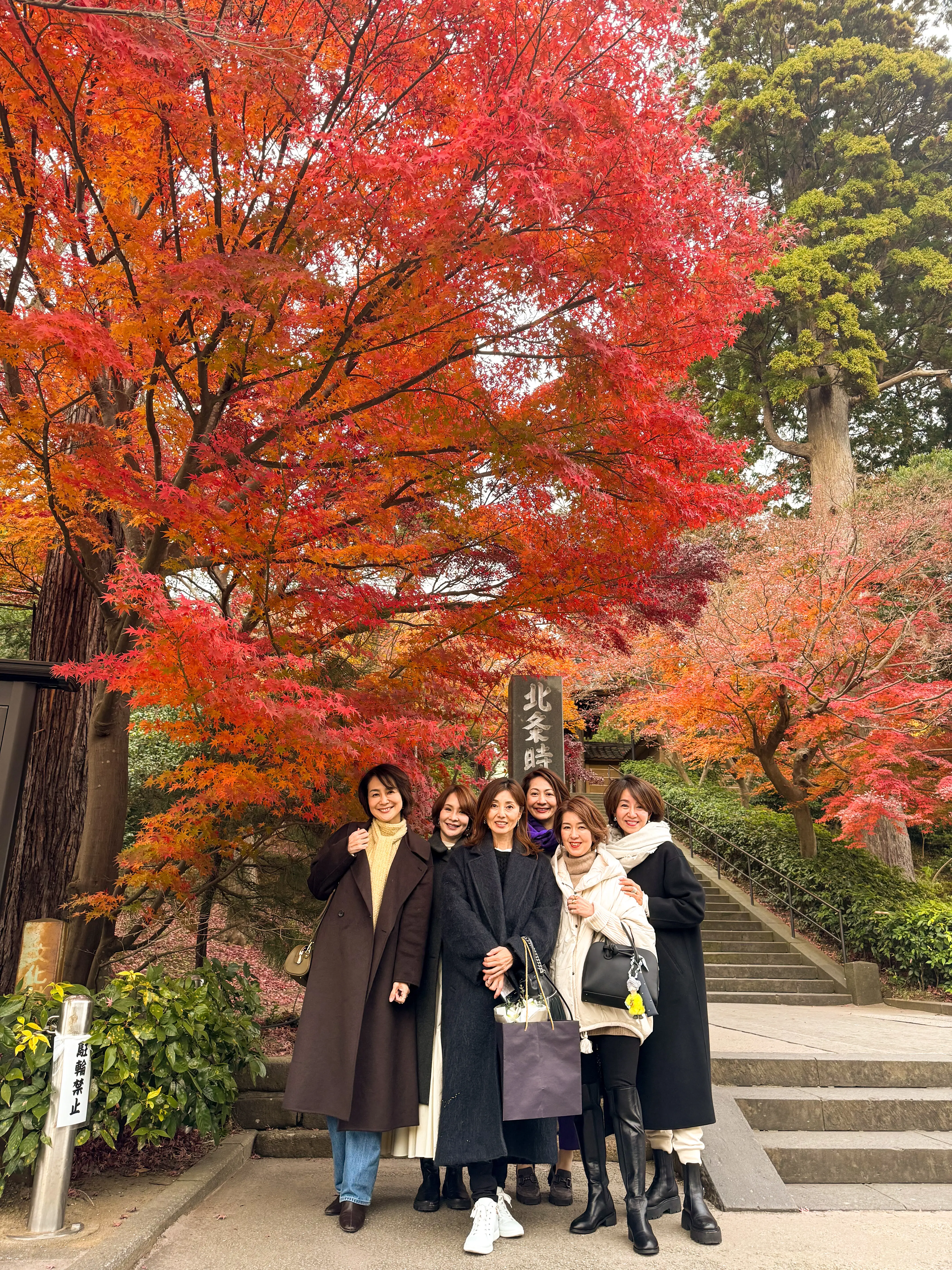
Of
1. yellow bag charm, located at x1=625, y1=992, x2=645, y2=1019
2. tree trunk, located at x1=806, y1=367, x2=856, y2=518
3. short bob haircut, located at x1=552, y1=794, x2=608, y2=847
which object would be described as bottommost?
yellow bag charm, located at x1=625, y1=992, x2=645, y2=1019

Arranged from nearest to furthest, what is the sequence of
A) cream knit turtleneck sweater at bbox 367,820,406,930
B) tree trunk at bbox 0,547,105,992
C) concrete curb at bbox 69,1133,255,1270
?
concrete curb at bbox 69,1133,255,1270
cream knit turtleneck sweater at bbox 367,820,406,930
tree trunk at bbox 0,547,105,992

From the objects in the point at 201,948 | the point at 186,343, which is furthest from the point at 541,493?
the point at 201,948

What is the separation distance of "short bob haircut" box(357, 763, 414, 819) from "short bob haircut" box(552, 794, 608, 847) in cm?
77

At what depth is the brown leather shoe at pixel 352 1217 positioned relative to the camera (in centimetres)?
357

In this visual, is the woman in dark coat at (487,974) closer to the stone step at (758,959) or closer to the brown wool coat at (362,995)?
the brown wool coat at (362,995)

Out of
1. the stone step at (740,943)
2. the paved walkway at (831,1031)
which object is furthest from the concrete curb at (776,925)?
the paved walkway at (831,1031)

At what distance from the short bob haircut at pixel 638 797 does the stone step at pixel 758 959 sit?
29.2ft

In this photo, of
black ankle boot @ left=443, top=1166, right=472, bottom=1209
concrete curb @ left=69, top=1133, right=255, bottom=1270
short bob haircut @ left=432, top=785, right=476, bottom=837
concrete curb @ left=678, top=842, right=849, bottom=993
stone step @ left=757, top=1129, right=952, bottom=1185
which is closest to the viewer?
concrete curb @ left=69, top=1133, right=255, bottom=1270

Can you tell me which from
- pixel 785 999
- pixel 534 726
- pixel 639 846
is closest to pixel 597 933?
pixel 639 846

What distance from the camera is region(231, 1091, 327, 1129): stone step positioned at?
16.0 ft

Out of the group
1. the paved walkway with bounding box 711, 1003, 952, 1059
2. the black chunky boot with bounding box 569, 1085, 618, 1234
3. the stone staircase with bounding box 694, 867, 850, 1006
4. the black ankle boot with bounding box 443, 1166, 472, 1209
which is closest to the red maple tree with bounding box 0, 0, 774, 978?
the black chunky boot with bounding box 569, 1085, 618, 1234

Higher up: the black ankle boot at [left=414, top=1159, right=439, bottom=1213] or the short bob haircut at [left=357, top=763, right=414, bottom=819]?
the short bob haircut at [left=357, top=763, right=414, bottom=819]

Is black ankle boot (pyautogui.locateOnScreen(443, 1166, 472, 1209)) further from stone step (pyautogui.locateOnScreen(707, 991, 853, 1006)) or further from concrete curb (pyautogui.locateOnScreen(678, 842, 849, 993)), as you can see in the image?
stone step (pyautogui.locateOnScreen(707, 991, 853, 1006))

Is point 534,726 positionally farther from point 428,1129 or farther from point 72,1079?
point 72,1079
